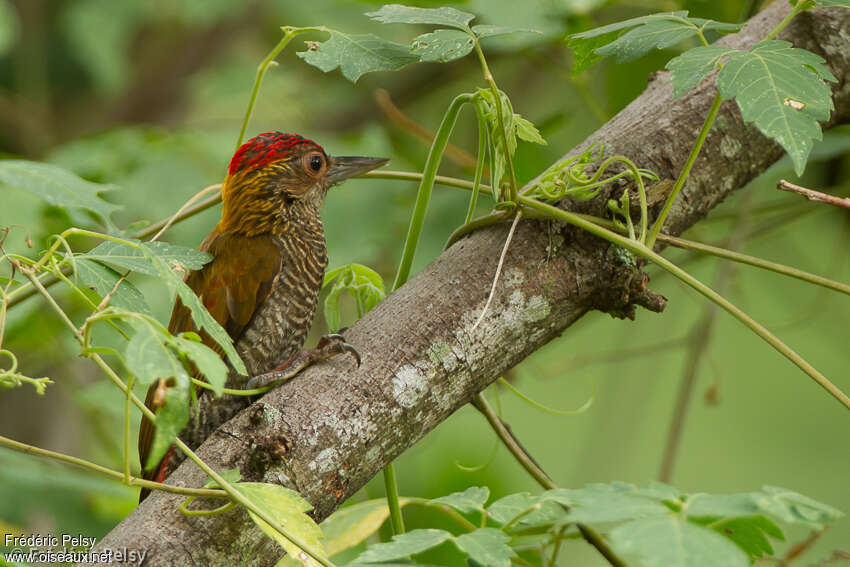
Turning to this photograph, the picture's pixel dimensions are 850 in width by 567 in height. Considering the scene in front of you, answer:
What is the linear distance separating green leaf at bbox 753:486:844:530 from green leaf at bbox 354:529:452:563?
30cm

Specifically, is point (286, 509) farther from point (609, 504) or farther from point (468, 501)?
point (609, 504)

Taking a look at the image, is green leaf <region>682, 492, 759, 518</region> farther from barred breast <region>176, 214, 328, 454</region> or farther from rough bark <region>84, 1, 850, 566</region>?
barred breast <region>176, 214, 328, 454</region>

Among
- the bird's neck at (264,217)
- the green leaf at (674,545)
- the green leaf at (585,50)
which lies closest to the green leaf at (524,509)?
the green leaf at (674,545)

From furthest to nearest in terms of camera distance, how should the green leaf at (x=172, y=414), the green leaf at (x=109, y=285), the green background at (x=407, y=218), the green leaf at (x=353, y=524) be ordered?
the green background at (x=407, y=218)
the green leaf at (x=353, y=524)
the green leaf at (x=109, y=285)
the green leaf at (x=172, y=414)

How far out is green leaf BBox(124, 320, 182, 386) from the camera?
80cm

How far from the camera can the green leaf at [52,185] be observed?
4.79 feet

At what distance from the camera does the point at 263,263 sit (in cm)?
186

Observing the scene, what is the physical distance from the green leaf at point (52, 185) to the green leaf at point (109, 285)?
17.7 inches

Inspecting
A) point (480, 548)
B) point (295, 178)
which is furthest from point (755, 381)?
point (480, 548)

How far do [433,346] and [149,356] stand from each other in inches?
20.2

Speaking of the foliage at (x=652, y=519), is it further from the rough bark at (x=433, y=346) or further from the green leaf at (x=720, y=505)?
the rough bark at (x=433, y=346)

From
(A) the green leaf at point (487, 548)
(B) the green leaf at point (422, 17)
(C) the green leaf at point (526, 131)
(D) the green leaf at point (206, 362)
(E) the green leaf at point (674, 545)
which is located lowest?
(A) the green leaf at point (487, 548)

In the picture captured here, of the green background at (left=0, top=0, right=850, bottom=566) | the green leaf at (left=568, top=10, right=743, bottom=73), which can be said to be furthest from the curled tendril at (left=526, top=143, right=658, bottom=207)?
the green background at (left=0, top=0, right=850, bottom=566)

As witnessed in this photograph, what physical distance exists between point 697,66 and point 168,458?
1.21 m
